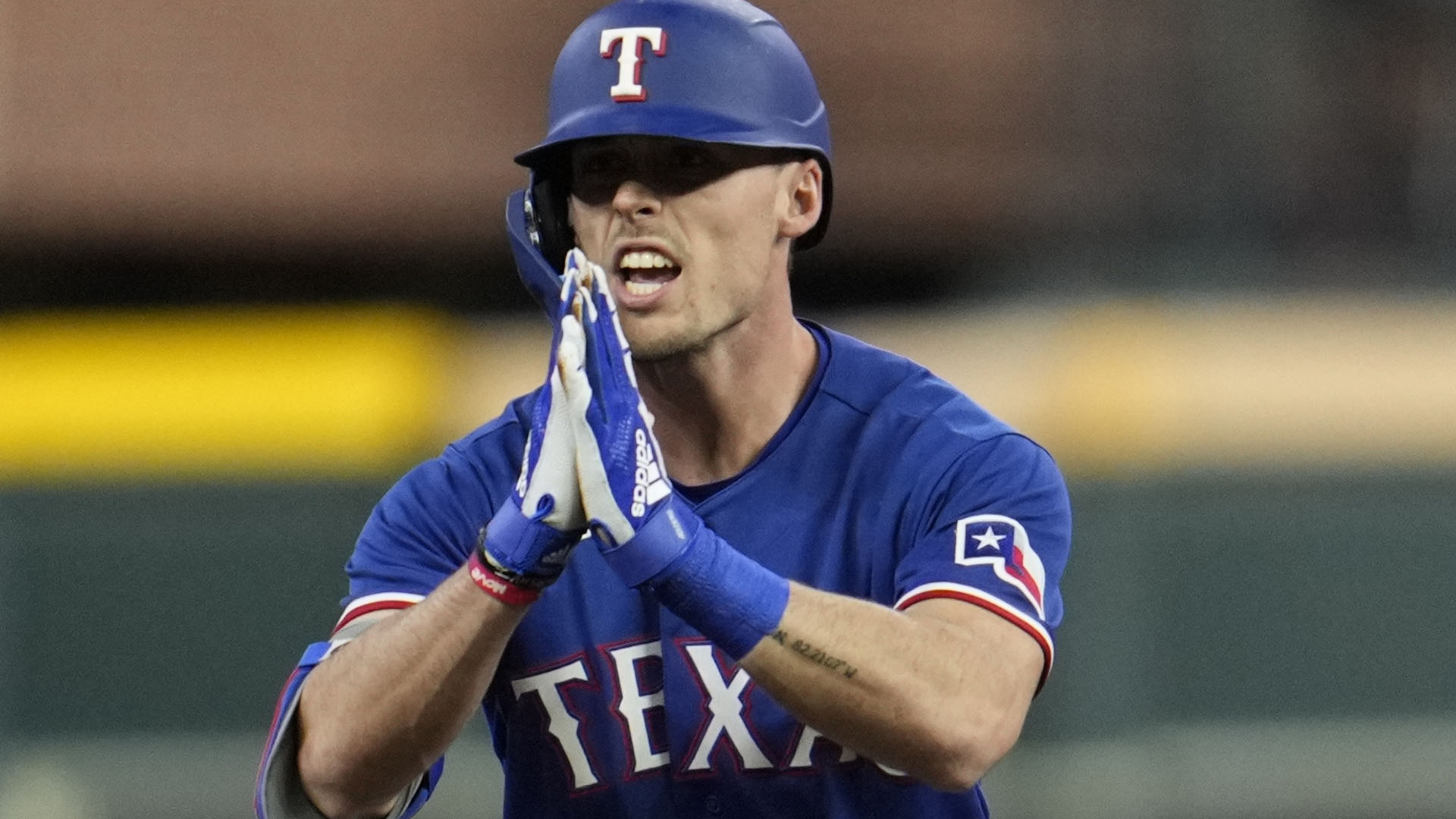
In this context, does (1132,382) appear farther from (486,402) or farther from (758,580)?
(758,580)

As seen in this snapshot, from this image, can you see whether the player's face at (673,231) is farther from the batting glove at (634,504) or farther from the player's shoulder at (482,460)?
the batting glove at (634,504)

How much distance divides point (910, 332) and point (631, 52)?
160 inches

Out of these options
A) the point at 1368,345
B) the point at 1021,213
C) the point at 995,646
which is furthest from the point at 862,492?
the point at 1021,213

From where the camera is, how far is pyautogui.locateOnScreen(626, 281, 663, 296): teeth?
2.48 m

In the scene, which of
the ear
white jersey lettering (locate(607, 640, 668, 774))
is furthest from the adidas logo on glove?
the ear

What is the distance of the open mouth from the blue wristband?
0.42m

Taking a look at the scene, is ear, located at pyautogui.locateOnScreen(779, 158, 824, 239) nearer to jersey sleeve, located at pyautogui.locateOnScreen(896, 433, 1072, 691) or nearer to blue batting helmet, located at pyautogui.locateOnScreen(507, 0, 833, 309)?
blue batting helmet, located at pyautogui.locateOnScreen(507, 0, 833, 309)

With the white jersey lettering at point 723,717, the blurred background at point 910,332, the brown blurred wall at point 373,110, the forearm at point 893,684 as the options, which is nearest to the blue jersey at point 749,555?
the white jersey lettering at point 723,717

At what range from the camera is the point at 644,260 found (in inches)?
98.2

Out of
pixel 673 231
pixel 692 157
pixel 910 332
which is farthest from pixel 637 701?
pixel 910 332

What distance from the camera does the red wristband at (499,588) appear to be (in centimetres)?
217

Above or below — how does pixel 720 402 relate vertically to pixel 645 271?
below

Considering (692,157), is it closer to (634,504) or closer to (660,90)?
(660,90)

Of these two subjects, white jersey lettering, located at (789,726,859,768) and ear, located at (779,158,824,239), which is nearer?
white jersey lettering, located at (789,726,859,768)
